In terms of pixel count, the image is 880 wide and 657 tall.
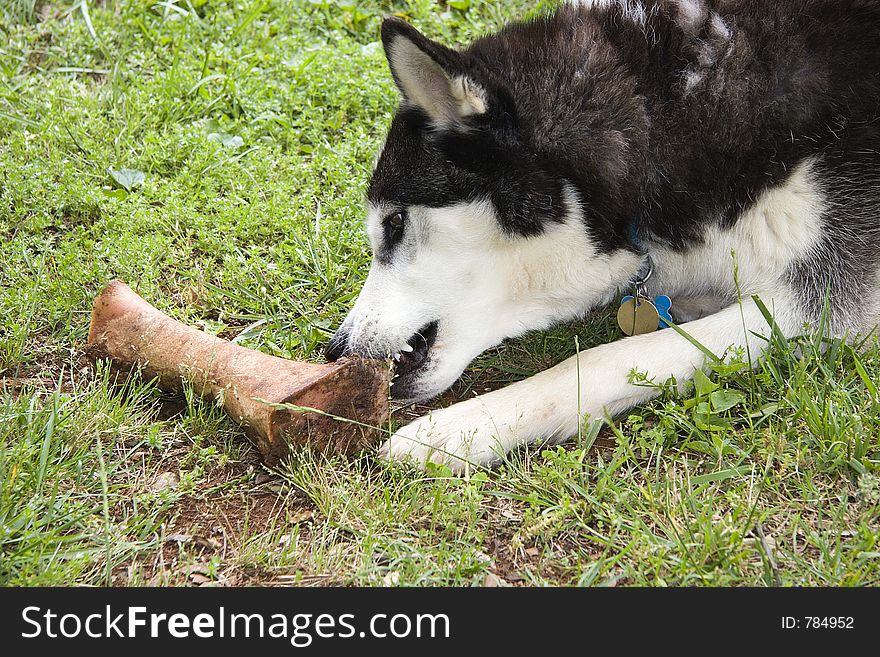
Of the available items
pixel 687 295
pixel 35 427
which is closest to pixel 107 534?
pixel 35 427

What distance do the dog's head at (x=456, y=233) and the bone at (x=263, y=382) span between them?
0.23 metres

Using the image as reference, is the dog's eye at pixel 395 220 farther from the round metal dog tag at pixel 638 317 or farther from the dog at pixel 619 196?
the round metal dog tag at pixel 638 317

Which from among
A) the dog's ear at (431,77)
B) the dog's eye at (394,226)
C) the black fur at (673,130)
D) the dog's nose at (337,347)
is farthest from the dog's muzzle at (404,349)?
the dog's ear at (431,77)

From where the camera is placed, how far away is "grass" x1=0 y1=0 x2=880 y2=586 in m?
2.34

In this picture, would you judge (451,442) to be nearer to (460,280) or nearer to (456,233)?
(460,280)

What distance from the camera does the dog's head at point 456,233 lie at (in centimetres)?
272

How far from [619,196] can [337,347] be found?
104 cm

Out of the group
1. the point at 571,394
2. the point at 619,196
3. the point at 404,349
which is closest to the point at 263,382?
the point at 404,349

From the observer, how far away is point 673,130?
2893 mm

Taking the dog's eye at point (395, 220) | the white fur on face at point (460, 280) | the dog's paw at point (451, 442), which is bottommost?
the dog's paw at point (451, 442)

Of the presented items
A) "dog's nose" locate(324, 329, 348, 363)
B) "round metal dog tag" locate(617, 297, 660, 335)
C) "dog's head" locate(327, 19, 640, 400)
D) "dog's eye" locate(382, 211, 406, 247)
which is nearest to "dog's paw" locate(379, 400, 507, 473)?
"dog's head" locate(327, 19, 640, 400)

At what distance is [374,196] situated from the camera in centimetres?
299
